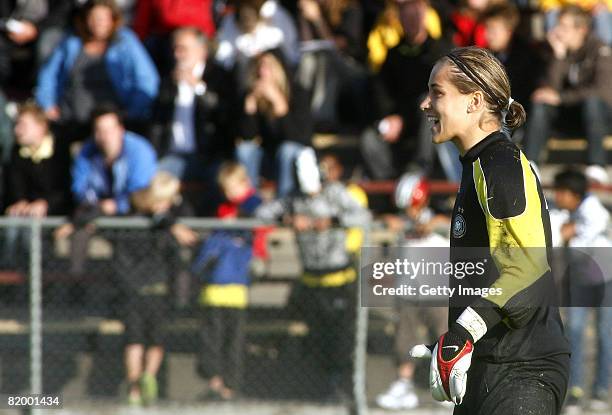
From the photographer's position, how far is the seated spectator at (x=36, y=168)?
8.34 meters

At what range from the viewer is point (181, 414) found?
7.71 metres

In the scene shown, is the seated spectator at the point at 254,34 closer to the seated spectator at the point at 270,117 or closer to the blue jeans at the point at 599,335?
the seated spectator at the point at 270,117

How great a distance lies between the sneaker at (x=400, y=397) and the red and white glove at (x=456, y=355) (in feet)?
12.7

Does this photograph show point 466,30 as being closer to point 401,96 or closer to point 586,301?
point 401,96

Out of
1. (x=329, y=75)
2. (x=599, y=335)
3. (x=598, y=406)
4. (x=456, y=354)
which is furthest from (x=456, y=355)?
(x=329, y=75)

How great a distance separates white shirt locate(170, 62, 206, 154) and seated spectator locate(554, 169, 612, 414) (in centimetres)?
293

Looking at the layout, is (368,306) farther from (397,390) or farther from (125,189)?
(125,189)

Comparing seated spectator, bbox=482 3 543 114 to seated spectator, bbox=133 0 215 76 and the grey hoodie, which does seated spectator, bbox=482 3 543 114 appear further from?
seated spectator, bbox=133 0 215 76

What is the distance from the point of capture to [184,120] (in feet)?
29.1

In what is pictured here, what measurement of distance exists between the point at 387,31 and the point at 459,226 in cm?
570

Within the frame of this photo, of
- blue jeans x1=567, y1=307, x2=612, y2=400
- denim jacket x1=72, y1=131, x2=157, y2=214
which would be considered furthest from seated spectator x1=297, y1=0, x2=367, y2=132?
blue jeans x1=567, y1=307, x2=612, y2=400

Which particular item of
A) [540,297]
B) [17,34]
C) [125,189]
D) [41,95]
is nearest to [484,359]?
[540,297]

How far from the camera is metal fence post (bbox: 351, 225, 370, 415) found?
7.64 m

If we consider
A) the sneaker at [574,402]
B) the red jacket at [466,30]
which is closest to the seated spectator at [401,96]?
the red jacket at [466,30]
